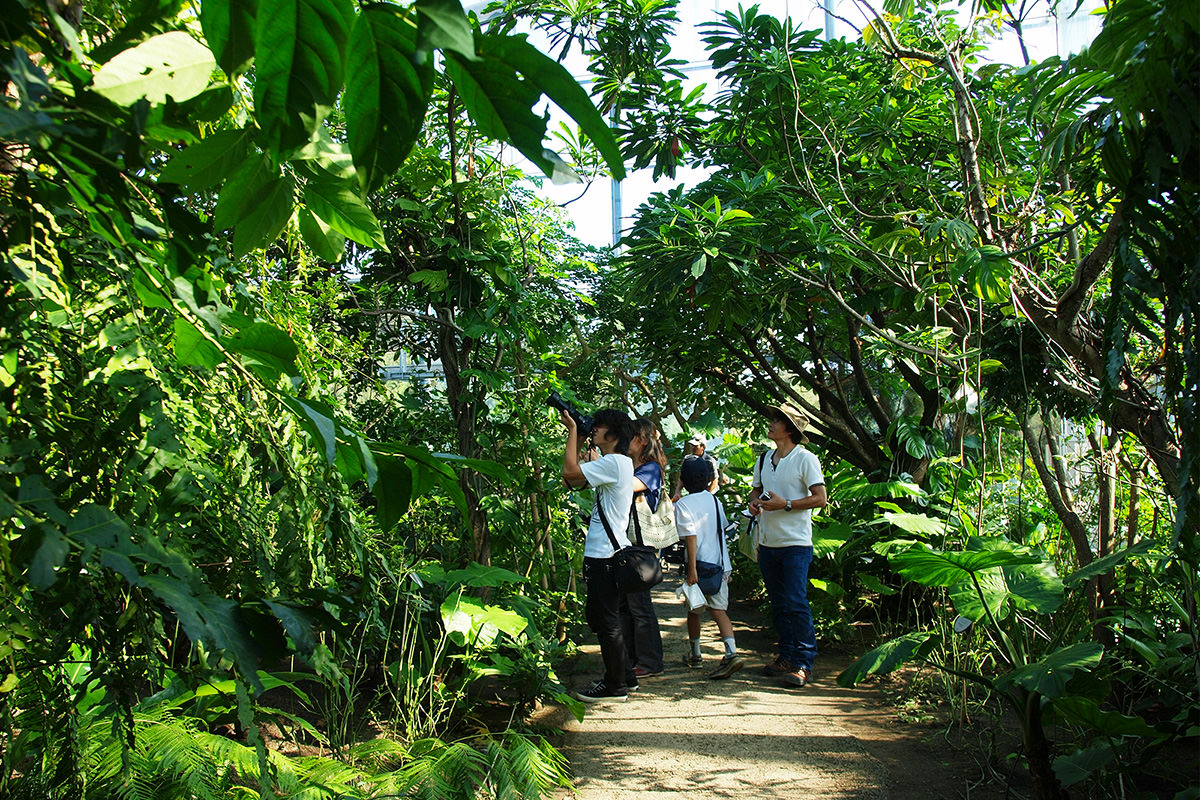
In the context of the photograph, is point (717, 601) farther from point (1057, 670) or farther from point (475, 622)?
point (1057, 670)

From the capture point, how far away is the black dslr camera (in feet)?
15.5

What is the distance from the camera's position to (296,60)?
62 centimetres

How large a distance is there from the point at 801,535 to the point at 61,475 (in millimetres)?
4431

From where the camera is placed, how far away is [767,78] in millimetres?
3998

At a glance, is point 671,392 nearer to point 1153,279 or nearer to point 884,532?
point 884,532

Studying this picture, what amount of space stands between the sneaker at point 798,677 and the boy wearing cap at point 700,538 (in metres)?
0.41

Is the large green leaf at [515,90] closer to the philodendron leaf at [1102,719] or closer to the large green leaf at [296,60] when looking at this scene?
the large green leaf at [296,60]

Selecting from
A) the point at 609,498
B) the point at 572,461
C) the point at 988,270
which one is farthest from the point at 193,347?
the point at 609,498

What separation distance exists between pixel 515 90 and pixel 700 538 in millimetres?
5020

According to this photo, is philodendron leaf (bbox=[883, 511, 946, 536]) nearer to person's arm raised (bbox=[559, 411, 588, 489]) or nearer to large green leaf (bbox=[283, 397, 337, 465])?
person's arm raised (bbox=[559, 411, 588, 489])

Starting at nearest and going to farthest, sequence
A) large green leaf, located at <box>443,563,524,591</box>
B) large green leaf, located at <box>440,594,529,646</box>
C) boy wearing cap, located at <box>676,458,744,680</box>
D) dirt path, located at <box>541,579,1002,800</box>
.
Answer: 1. dirt path, located at <box>541,579,1002,800</box>
2. large green leaf, located at <box>440,594,529,646</box>
3. large green leaf, located at <box>443,563,524,591</box>
4. boy wearing cap, located at <box>676,458,744,680</box>

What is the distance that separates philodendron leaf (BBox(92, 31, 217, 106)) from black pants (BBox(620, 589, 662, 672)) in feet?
14.7

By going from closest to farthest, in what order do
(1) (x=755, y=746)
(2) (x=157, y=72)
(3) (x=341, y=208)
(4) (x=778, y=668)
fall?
1. (2) (x=157, y=72)
2. (3) (x=341, y=208)
3. (1) (x=755, y=746)
4. (4) (x=778, y=668)

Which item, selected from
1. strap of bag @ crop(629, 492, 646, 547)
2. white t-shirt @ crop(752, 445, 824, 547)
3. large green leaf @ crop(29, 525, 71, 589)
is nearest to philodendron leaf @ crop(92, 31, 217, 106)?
large green leaf @ crop(29, 525, 71, 589)
